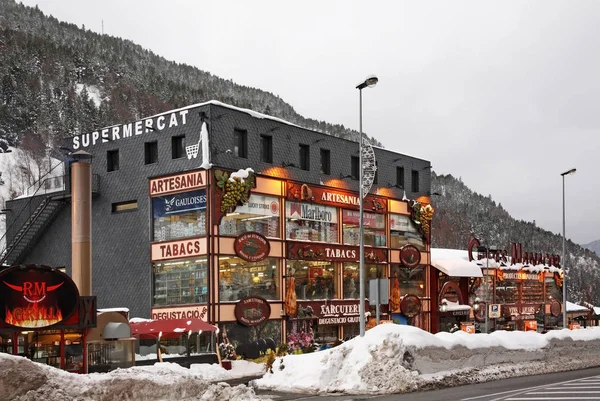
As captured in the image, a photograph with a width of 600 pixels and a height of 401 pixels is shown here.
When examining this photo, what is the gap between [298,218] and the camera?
4659cm

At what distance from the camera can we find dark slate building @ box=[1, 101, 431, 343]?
41.6m

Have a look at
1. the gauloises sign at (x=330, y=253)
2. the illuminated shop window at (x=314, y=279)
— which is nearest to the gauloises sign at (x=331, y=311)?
the illuminated shop window at (x=314, y=279)

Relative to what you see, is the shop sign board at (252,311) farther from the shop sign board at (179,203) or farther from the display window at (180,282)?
the shop sign board at (179,203)

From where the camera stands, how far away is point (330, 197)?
4947 cm

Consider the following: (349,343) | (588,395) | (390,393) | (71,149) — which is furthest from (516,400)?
(71,149)

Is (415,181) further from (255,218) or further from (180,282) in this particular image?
(180,282)

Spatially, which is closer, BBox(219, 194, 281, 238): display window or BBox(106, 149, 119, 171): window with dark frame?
BBox(219, 194, 281, 238): display window

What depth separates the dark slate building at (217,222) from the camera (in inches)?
1638

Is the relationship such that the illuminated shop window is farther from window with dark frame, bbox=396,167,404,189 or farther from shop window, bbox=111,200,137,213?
window with dark frame, bbox=396,167,404,189

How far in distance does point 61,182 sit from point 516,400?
36.5m

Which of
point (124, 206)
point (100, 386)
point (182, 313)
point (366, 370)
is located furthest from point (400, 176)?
point (100, 386)

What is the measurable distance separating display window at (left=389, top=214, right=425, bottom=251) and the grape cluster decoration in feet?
52.6

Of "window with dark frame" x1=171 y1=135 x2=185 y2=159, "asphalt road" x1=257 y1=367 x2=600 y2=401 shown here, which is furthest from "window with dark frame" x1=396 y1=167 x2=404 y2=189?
"asphalt road" x1=257 y1=367 x2=600 y2=401

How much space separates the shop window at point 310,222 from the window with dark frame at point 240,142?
4.41 meters
